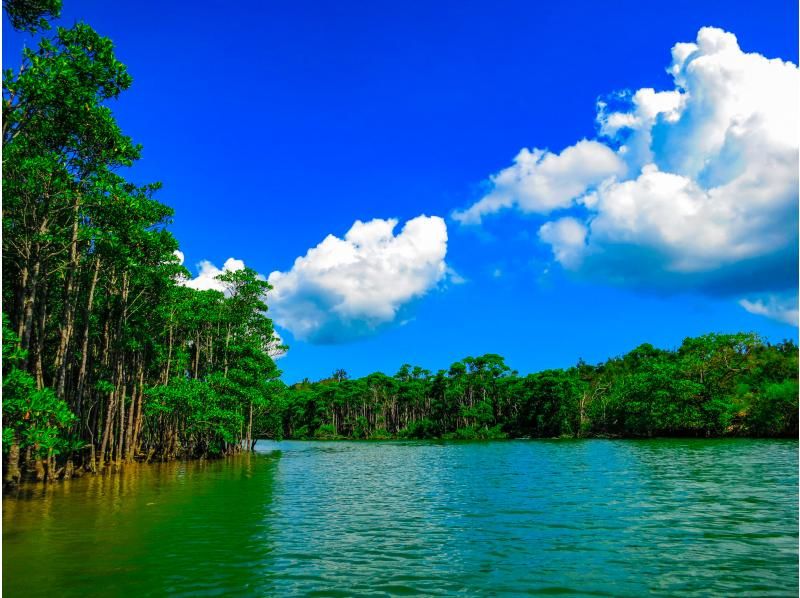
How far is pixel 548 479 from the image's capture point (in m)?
28.7

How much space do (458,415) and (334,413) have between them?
3022cm

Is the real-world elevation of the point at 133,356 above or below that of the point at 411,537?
above

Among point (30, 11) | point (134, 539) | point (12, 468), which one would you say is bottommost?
point (134, 539)

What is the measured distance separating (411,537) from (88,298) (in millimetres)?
23353

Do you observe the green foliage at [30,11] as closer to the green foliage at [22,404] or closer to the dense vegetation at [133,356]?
the dense vegetation at [133,356]

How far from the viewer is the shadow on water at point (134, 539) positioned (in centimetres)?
1123

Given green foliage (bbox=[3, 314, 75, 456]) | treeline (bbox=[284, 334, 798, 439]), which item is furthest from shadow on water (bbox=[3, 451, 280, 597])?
treeline (bbox=[284, 334, 798, 439])

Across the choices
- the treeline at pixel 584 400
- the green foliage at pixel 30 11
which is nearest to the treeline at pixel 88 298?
Answer: the green foliage at pixel 30 11

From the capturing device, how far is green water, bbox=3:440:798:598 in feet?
36.7

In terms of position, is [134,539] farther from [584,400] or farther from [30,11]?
[584,400]

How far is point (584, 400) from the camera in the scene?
291 feet

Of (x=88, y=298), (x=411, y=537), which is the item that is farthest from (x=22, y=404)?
(x=88, y=298)

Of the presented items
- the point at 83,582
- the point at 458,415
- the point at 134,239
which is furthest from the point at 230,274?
the point at 458,415

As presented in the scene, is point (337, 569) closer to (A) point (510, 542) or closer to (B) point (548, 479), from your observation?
(A) point (510, 542)
